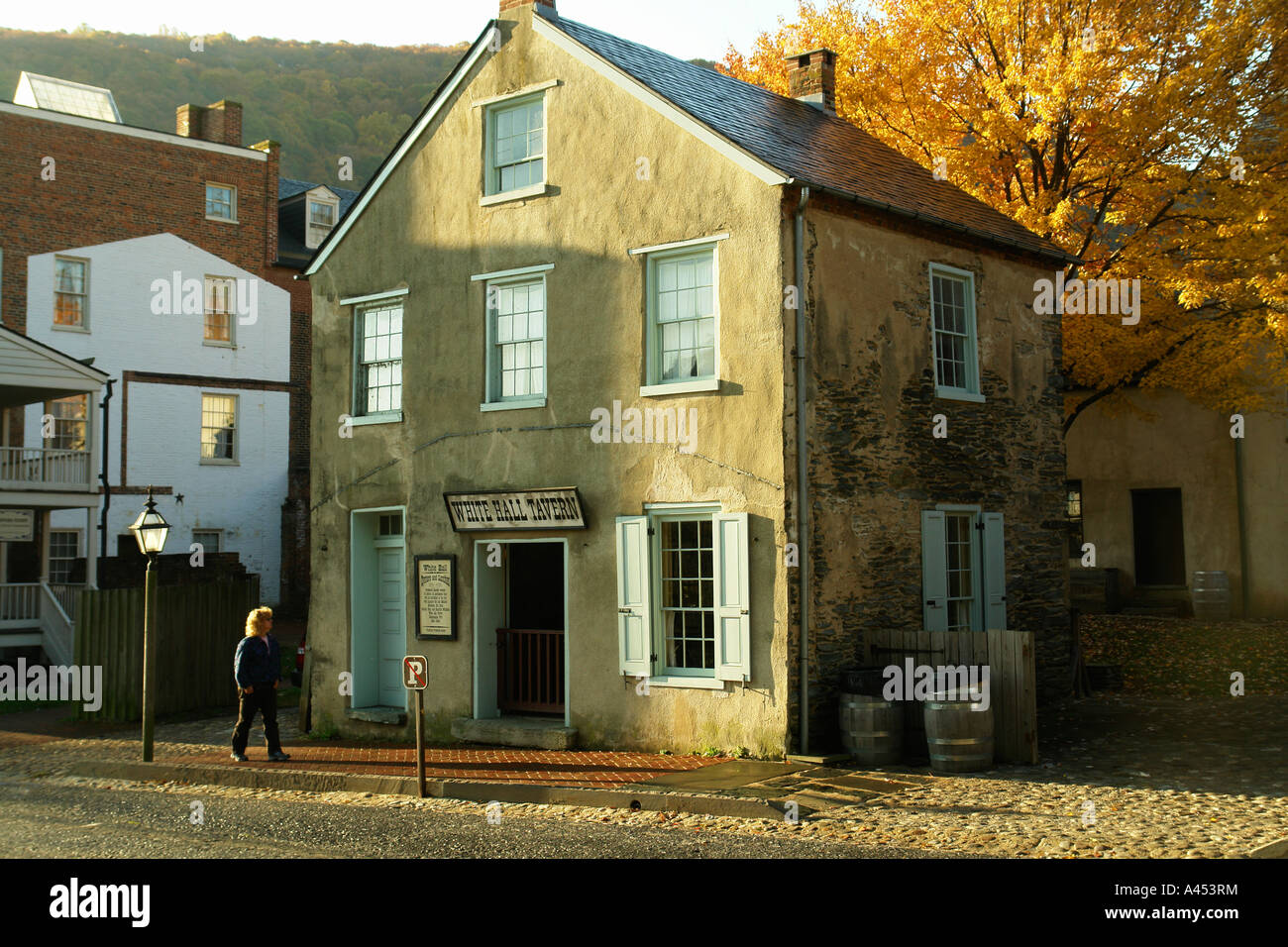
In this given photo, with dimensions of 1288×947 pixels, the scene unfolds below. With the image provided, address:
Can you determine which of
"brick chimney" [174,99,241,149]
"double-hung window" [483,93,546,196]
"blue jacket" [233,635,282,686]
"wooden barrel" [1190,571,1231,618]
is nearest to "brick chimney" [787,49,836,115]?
"double-hung window" [483,93,546,196]

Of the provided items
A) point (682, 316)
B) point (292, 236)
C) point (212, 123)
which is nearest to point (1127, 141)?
point (682, 316)

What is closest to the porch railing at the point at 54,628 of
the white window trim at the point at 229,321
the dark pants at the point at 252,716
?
the dark pants at the point at 252,716

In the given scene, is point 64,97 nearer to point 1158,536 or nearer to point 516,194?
point 516,194

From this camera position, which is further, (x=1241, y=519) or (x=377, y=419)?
(x=1241, y=519)

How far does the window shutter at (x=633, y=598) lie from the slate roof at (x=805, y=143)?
174 inches

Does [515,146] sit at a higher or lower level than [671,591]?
higher

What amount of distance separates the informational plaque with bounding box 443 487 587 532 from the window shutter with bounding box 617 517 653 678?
0.70m

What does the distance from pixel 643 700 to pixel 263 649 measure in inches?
176

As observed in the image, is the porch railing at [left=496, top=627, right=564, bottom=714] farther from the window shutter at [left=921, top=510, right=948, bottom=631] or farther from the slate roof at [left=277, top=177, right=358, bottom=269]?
the slate roof at [left=277, top=177, right=358, bottom=269]

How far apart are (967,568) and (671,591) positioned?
4.19 m

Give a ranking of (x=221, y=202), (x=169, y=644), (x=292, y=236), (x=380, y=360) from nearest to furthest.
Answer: (x=380, y=360)
(x=169, y=644)
(x=221, y=202)
(x=292, y=236)

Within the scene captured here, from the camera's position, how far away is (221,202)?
37281 mm

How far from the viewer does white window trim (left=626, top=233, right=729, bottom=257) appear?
1417 centimetres

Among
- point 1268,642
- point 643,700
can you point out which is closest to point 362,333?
point 643,700
